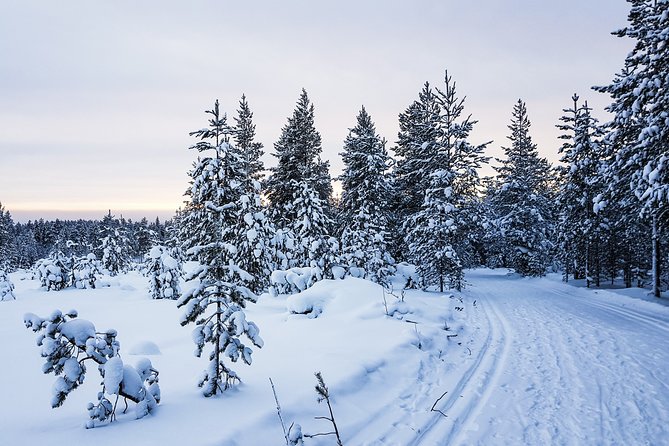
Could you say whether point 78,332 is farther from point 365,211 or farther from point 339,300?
point 365,211

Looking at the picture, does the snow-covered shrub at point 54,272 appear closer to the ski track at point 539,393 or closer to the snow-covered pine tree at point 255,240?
the snow-covered pine tree at point 255,240

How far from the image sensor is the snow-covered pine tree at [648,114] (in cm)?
1433

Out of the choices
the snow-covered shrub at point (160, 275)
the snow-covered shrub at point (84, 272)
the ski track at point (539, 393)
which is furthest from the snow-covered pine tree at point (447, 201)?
the snow-covered shrub at point (84, 272)

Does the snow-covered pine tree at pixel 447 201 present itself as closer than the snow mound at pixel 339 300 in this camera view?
No

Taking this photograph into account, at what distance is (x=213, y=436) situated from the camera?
4.52 m

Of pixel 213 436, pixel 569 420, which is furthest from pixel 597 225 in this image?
pixel 213 436

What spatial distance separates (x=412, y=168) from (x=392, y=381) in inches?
944

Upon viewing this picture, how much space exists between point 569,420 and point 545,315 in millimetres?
9878

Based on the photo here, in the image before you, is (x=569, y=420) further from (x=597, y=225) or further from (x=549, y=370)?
(x=597, y=225)

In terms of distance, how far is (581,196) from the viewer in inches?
1037

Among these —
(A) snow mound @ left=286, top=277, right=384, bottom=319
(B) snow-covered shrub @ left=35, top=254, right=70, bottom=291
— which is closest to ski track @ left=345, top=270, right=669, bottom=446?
(A) snow mound @ left=286, top=277, right=384, bottom=319

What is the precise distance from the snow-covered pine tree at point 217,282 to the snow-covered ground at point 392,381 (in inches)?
26.2

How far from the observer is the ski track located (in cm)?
523

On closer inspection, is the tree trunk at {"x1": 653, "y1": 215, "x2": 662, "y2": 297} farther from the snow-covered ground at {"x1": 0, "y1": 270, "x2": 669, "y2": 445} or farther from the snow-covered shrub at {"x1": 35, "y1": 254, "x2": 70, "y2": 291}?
the snow-covered shrub at {"x1": 35, "y1": 254, "x2": 70, "y2": 291}
